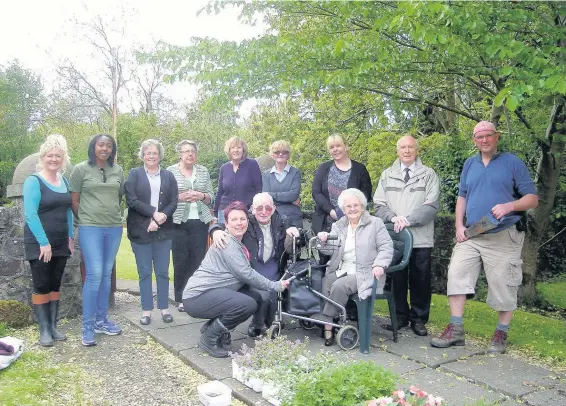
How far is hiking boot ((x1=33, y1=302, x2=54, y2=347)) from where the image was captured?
14.5 feet

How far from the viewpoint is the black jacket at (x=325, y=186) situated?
16.4 ft

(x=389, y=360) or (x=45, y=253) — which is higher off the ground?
(x=45, y=253)

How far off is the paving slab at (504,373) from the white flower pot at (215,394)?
62.7 inches

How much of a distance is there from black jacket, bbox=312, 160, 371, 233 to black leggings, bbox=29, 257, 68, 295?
240 centimetres

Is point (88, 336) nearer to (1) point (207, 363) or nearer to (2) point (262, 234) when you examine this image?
(1) point (207, 363)

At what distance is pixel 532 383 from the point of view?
3.46 metres

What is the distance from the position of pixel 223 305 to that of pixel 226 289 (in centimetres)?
14

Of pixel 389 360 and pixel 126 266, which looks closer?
pixel 389 360

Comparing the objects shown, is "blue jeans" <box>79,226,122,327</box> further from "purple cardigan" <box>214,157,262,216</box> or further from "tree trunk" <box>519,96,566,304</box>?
"tree trunk" <box>519,96,566,304</box>

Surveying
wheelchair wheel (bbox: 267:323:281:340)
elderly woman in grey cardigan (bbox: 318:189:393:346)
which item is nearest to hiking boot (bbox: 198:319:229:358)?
wheelchair wheel (bbox: 267:323:281:340)

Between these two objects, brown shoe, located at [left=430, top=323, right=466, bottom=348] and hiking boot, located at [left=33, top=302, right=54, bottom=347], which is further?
hiking boot, located at [left=33, top=302, right=54, bottom=347]

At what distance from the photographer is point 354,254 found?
170 inches

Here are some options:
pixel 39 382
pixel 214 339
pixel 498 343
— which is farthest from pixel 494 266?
pixel 39 382

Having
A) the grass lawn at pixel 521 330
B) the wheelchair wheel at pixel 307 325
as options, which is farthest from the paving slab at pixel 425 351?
the wheelchair wheel at pixel 307 325
